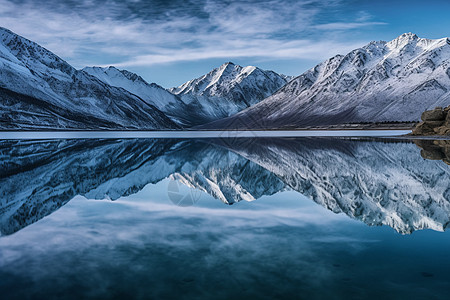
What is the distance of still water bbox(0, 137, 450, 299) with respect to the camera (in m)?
9.42

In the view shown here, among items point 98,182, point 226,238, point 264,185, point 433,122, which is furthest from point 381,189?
point 433,122

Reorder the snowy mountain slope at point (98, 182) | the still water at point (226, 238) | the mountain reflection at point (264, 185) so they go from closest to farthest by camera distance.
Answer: the still water at point (226, 238) → the mountain reflection at point (264, 185) → the snowy mountain slope at point (98, 182)

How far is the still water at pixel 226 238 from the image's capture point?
9422 mm

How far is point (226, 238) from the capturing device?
13.6m

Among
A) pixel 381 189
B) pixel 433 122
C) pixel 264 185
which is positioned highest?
pixel 433 122

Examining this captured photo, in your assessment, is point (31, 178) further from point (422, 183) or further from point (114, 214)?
point (422, 183)

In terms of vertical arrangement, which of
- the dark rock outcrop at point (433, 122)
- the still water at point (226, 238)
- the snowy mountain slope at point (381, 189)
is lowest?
the still water at point (226, 238)

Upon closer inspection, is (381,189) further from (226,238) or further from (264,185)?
(226,238)

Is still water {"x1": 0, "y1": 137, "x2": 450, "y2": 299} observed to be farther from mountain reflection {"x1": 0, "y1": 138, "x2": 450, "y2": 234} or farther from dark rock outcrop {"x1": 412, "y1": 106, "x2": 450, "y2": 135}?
dark rock outcrop {"x1": 412, "y1": 106, "x2": 450, "y2": 135}

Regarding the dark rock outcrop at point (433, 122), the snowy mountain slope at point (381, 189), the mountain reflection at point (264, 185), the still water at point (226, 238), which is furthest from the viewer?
the dark rock outcrop at point (433, 122)

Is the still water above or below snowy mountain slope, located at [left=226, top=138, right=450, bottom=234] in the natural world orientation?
below

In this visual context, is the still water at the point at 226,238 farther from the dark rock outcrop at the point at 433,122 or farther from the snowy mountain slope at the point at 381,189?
the dark rock outcrop at the point at 433,122

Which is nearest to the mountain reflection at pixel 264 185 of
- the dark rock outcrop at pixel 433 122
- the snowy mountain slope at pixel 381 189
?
the snowy mountain slope at pixel 381 189

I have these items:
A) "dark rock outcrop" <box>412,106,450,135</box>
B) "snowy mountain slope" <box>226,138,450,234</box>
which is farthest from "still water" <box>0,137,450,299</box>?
"dark rock outcrop" <box>412,106,450,135</box>
